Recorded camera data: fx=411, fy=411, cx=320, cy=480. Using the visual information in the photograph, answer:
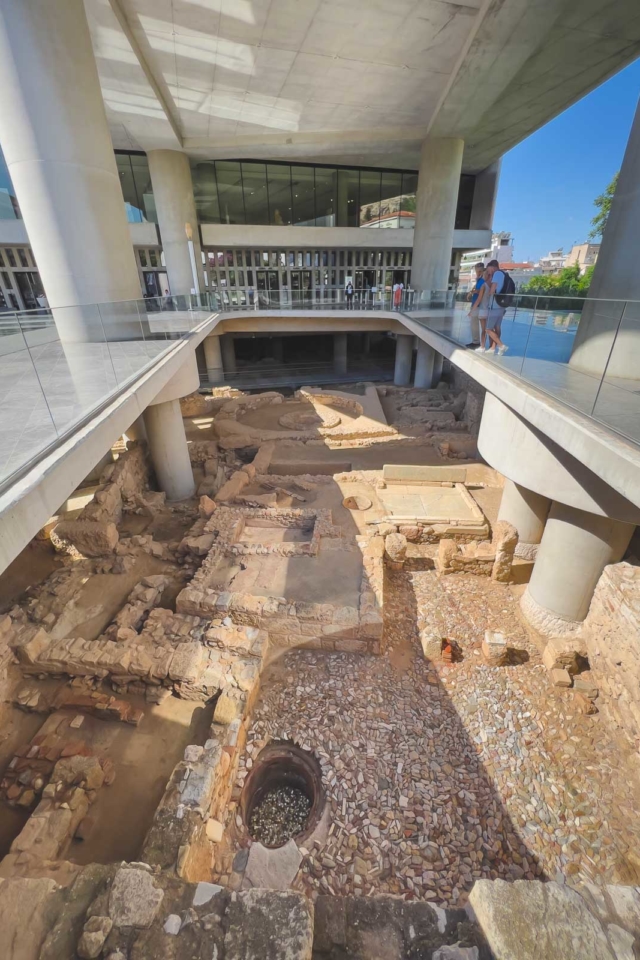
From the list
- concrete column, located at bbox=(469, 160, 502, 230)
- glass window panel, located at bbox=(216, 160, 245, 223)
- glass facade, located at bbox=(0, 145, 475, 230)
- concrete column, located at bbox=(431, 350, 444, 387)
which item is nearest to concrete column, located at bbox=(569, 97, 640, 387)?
concrete column, located at bbox=(431, 350, 444, 387)

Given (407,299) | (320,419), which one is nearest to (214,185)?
(407,299)

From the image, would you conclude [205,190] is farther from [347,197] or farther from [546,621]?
[546,621]

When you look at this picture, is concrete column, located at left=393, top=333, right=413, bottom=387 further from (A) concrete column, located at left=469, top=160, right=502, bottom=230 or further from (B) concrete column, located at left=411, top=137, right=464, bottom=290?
(A) concrete column, located at left=469, top=160, right=502, bottom=230

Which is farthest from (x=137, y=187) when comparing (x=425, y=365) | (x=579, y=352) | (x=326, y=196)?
(x=579, y=352)

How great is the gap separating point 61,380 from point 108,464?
4.48 meters

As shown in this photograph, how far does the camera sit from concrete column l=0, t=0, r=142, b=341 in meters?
5.70

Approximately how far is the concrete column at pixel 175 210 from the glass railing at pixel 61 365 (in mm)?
11109

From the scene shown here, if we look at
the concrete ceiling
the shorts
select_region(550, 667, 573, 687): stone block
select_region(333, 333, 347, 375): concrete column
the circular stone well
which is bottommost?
the circular stone well

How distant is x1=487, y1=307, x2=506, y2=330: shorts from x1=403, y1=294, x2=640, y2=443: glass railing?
0.11 metres

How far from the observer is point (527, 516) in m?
6.89

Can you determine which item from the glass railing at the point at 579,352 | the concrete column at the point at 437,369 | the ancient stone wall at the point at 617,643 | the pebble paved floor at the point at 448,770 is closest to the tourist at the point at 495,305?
the glass railing at the point at 579,352

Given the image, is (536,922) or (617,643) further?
(617,643)

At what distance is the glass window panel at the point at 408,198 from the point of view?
20531mm

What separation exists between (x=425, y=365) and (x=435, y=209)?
5.80 m
